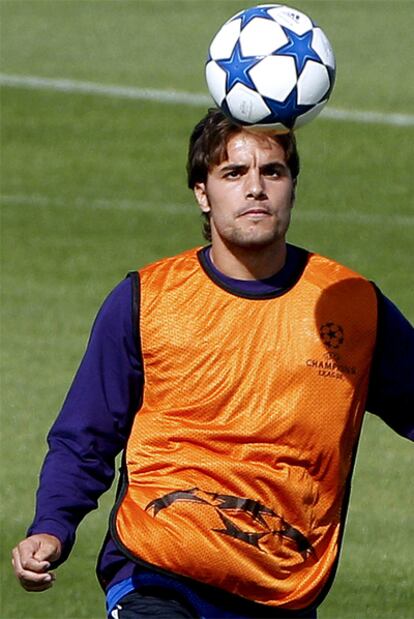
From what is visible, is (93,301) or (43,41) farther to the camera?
(43,41)

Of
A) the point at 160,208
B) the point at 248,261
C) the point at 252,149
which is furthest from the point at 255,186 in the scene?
the point at 160,208

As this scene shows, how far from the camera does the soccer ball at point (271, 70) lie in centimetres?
675

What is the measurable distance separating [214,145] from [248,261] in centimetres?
44

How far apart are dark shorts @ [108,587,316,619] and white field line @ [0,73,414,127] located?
16.7m

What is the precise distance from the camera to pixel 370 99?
23.8 m

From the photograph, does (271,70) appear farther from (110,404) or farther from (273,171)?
(110,404)

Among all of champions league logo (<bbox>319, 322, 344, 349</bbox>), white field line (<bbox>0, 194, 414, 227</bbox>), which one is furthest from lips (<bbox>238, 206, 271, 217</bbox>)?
white field line (<bbox>0, 194, 414, 227</bbox>)

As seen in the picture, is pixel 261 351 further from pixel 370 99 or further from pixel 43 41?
pixel 43 41

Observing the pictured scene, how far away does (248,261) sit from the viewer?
6.68 meters

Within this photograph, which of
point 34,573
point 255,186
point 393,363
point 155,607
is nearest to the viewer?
point 34,573

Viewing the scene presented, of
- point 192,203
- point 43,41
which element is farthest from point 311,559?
point 43,41

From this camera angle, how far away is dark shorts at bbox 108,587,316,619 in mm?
6141

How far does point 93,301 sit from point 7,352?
4.93 feet

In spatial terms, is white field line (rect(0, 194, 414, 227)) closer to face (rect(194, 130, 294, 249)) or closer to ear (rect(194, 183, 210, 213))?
ear (rect(194, 183, 210, 213))
